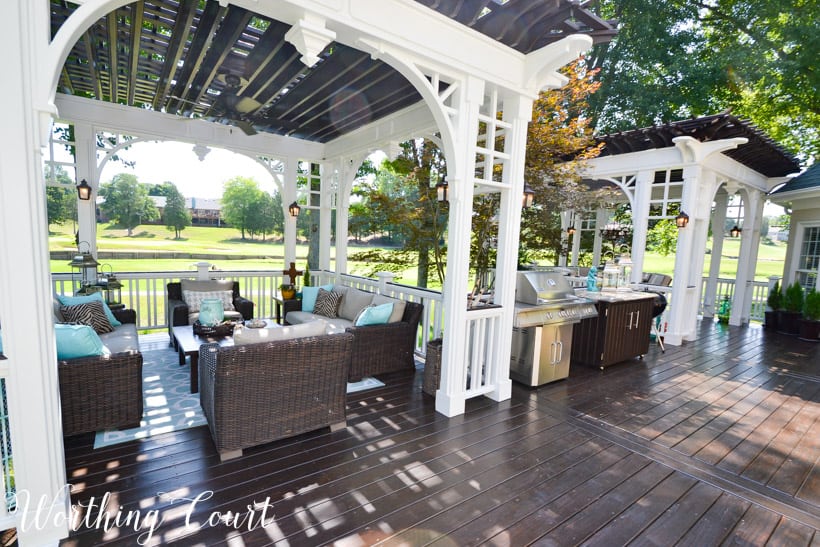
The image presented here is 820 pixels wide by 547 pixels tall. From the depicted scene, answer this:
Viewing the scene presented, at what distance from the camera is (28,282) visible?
1741 mm

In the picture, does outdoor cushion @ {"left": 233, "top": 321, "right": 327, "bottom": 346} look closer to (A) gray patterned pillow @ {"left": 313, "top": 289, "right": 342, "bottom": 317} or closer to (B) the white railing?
(B) the white railing

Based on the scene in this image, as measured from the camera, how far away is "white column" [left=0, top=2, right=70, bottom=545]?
5.42 feet

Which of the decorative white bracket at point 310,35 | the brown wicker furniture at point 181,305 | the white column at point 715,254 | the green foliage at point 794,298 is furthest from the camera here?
the white column at point 715,254

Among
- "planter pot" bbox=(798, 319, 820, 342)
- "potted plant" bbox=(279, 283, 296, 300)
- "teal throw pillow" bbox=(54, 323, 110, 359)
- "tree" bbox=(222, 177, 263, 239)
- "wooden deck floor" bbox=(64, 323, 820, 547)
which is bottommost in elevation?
"wooden deck floor" bbox=(64, 323, 820, 547)

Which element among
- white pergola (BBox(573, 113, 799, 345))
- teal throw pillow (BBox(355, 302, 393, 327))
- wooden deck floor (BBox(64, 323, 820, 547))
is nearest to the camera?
wooden deck floor (BBox(64, 323, 820, 547))

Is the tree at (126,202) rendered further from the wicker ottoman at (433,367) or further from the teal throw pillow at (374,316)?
the wicker ottoman at (433,367)

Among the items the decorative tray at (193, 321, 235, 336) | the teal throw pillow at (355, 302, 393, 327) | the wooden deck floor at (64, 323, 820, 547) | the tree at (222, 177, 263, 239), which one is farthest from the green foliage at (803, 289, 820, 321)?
the tree at (222, 177, 263, 239)

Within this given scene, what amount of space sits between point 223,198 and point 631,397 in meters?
17.0

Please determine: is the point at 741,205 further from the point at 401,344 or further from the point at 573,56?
the point at 401,344

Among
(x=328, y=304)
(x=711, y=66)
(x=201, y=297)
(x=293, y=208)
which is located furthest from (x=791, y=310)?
(x=201, y=297)

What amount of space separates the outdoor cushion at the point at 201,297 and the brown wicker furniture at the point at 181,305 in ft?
0.22

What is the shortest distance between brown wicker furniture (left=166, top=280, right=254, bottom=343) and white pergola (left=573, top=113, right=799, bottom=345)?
595 cm

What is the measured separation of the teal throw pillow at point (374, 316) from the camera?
13.6 ft

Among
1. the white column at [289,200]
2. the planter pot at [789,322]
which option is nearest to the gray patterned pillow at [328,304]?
the white column at [289,200]
